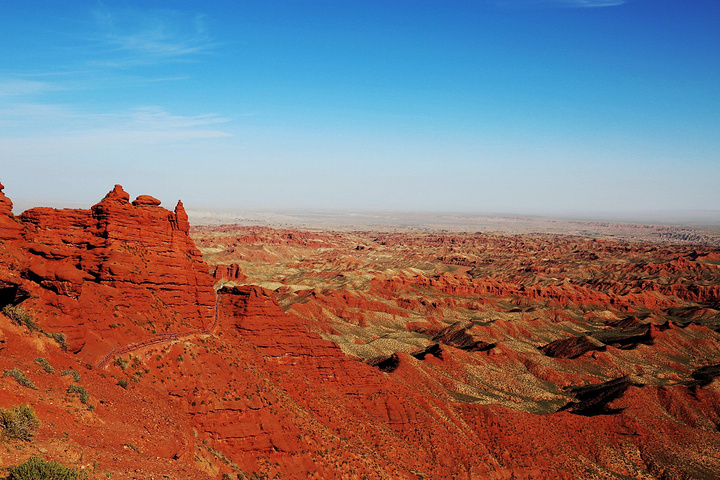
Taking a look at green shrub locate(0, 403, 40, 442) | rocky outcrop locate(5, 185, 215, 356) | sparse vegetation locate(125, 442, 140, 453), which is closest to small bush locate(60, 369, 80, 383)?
rocky outcrop locate(5, 185, 215, 356)

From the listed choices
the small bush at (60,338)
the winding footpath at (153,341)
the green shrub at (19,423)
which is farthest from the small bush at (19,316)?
the green shrub at (19,423)

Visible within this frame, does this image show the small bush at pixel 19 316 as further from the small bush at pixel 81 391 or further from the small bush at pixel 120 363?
the small bush at pixel 81 391

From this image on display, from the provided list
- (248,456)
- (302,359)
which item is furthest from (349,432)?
(248,456)

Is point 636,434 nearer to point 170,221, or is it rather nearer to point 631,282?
point 170,221

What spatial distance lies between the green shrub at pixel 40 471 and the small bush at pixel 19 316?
10049 millimetres

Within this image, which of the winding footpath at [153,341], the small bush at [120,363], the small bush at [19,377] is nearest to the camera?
the small bush at [19,377]

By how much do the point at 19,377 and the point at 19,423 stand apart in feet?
11.2

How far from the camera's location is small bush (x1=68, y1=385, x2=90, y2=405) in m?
17.5

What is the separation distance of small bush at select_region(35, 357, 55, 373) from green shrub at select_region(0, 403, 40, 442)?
13.6 feet

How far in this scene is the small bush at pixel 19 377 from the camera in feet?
52.9

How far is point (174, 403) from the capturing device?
906 inches

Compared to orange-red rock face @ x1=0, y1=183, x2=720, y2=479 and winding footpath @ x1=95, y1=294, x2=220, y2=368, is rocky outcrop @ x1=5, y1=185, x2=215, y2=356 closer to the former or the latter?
orange-red rock face @ x1=0, y1=183, x2=720, y2=479

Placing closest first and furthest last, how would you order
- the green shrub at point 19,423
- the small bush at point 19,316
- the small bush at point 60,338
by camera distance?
the green shrub at point 19,423
the small bush at point 19,316
the small bush at point 60,338

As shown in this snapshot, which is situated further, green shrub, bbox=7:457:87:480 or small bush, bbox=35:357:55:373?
small bush, bbox=35:357:55:373
